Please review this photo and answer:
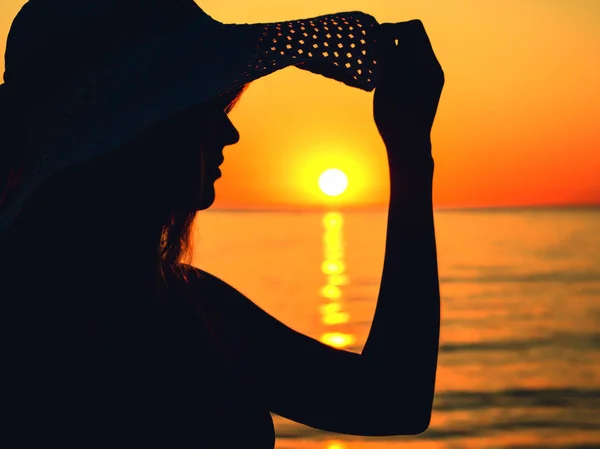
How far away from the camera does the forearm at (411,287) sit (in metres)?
1.50

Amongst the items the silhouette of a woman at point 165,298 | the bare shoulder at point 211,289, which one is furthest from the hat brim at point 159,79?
the bare shoulder at point 211,289

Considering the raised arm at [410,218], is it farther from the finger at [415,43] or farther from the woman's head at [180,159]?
the woman's head at [180,159]

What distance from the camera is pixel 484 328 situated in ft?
69.7

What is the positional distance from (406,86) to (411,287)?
0.34 meters

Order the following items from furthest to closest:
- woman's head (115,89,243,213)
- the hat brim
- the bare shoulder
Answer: the bare shoulder, woman's head (115,89,243,213), the hat brim

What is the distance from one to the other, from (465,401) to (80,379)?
1253cm

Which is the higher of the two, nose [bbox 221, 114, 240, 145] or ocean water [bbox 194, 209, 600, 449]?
nose [bbox 221, 114, 240, 145]

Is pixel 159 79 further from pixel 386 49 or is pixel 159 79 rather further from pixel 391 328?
pixel 391 328

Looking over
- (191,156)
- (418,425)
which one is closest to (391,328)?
(418,425)

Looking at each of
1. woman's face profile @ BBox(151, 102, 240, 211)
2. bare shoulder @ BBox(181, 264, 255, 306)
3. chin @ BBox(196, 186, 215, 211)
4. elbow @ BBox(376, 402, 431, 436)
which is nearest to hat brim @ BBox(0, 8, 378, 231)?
woman's face profile @ BBox(151, 102, 240, 211)

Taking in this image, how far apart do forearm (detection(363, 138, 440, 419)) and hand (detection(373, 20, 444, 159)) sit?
0.02 meters

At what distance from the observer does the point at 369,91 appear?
4.78ft

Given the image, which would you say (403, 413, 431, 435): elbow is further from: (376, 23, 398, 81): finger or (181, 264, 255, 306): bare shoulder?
(376, 23, 398, 81): finger

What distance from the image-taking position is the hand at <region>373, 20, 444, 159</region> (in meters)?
1.47
